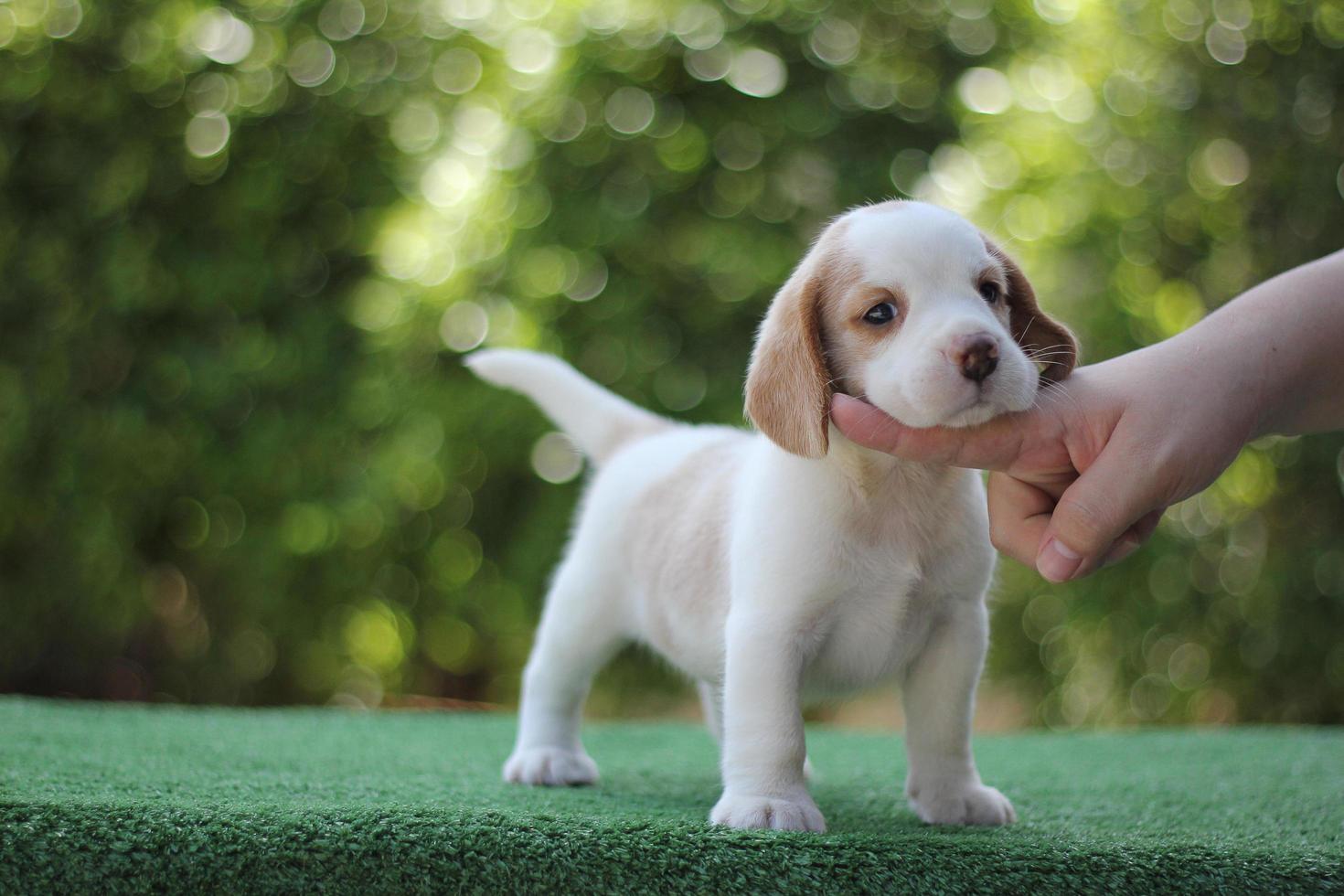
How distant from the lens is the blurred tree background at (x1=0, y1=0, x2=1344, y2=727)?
4703 millimetres

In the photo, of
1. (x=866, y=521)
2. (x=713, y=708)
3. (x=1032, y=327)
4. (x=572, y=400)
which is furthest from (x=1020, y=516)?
(x=572, y=400)

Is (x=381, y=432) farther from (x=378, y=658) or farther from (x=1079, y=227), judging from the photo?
(x=1079, y=227)

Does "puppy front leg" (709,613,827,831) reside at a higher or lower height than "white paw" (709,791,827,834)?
higher

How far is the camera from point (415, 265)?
4777 millimetres

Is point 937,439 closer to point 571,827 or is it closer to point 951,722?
point 951,722

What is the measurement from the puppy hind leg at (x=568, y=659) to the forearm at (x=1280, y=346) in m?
A: 1.36

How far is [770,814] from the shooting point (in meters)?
1.87

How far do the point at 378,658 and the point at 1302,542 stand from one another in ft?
12.9

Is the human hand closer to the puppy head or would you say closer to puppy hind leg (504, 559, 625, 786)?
the puppy head

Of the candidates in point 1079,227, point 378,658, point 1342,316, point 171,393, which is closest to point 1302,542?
point 1079,227

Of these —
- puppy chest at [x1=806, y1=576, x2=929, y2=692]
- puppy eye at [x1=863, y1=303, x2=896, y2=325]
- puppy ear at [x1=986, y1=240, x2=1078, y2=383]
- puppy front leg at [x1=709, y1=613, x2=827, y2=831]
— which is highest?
puppy ear at [x1=986, y1=240, x2=1078, y2=383]

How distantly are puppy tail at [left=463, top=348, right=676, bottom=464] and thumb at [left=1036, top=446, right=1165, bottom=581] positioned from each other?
52.6 inches

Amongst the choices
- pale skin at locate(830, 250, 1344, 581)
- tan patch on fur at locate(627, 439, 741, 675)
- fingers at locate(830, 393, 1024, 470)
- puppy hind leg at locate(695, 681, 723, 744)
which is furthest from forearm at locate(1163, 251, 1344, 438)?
puppy hind leg at locate(695, 681, 723, 744)

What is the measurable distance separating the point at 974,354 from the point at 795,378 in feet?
1.08
